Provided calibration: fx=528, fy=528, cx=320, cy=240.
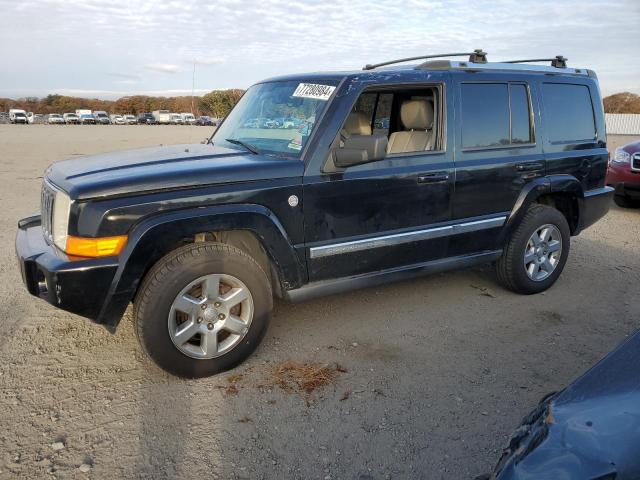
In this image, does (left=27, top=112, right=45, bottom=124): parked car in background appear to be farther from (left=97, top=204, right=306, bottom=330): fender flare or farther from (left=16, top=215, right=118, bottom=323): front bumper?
(left=97, top=204, right=306, bottom=330): fender flare

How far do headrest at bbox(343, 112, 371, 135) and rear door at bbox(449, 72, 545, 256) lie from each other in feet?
2.39

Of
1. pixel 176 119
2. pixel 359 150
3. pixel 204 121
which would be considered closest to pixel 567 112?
pixel 359 150

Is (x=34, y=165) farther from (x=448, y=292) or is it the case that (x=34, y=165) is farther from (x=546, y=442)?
(x=546, y=442)

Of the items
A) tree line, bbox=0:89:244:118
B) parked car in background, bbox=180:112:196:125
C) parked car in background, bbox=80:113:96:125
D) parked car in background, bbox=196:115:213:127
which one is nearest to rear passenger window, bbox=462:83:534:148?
parked car in background, bbox=196:115:213:127

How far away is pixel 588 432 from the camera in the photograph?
4.99 ft

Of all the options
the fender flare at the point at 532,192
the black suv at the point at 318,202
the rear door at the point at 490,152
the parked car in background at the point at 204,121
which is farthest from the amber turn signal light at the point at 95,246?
the parked car in background at the point at 204,121

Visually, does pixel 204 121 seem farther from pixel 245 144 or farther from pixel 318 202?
pixel 318 202

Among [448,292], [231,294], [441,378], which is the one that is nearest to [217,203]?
[231,294]

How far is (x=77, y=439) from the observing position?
2820 millimetres

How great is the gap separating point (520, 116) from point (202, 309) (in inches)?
125

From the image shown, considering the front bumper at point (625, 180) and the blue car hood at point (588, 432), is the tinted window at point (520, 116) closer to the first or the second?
the blue car hood at point (588, 432)

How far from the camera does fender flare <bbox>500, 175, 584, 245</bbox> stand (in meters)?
4.62

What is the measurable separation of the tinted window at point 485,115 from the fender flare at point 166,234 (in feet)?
6.10

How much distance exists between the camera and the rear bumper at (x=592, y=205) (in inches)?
202
